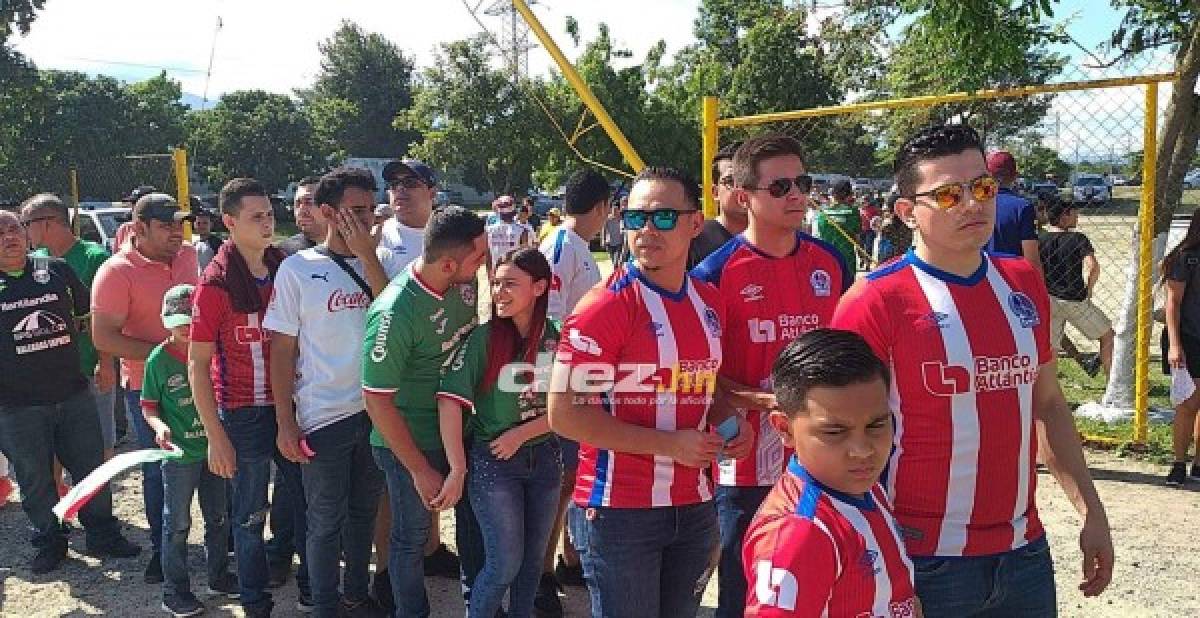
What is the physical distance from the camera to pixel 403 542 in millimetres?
3645

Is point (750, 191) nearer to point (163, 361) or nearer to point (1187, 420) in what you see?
point (163, 361)

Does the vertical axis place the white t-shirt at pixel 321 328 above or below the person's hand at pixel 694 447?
above

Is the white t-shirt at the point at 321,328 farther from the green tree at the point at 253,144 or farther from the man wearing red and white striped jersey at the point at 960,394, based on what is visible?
the green tree at the point at 253,144

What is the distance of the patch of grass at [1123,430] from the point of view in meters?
6.29

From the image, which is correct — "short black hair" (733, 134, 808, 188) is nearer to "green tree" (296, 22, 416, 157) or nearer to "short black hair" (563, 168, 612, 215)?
"short black hair" (563, 168, 612, 215)

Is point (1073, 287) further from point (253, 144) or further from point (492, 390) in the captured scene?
point (253, 144)

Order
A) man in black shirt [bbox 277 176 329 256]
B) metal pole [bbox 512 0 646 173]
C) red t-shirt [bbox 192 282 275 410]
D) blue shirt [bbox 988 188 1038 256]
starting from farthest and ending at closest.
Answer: metal pole [bbox 512 0 646 173]
blue shirt [bbox 988 188 1038 256]
man in black shirt [bbox 277 176 329 256]
red t-shirt [bbox 192 282 275 410]

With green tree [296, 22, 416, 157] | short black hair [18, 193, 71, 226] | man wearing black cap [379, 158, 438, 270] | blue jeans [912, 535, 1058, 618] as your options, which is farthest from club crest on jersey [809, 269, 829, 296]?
green tree [296, 22, 416, 157]

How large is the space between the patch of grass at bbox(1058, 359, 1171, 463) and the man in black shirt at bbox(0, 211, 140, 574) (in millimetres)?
5903

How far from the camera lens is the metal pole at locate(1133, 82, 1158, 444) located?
5.61 meters

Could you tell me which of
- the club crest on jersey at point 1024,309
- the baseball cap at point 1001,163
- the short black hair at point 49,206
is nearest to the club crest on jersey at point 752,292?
the club crest on jersey at point 1024,309

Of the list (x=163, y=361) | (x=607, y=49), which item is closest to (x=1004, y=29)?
(x=163, y=361)

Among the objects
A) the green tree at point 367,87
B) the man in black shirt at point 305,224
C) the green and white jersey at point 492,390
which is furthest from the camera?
the green tree at point 367,87

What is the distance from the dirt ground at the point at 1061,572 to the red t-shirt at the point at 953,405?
2.24 metres
